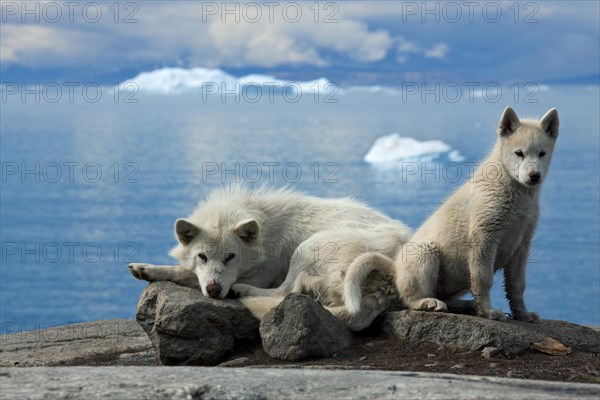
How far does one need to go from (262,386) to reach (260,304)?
3.18 metres

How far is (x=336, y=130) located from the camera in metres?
143

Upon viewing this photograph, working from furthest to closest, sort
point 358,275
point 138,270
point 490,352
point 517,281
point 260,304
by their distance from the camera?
point 138,270 → point 260,304 → point 517,281 → point 358,275 → point 490,352

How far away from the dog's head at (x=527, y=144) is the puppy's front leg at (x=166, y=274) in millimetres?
4090

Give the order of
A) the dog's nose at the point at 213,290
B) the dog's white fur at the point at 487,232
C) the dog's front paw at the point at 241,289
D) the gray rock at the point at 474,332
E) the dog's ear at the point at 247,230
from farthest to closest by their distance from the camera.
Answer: the dog's ear at the point at 247,230 → the dog's front paw at the point at 241,289 → the dog's nose at the point at 213,290 → the dog's white fur at the point at 487,232 → the gray rock at the point at 474,332

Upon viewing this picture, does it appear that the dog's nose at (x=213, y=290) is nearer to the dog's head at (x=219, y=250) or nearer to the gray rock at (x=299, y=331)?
the dog's head at (x=219, y=250)

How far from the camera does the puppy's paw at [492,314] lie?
962cm

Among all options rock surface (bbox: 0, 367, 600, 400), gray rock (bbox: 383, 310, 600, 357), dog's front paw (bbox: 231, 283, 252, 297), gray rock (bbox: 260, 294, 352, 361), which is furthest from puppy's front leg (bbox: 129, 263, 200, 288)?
rock surface (bbox: 0, 367, 600, 400)

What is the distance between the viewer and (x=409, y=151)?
5338cm

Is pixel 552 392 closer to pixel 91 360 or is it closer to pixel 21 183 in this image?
pixel 91 360

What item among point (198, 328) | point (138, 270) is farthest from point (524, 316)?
point (138, 270)

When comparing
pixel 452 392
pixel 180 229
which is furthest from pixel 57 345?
pixel 452 392

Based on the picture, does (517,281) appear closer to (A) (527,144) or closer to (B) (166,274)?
Answer: (A) (527,144)

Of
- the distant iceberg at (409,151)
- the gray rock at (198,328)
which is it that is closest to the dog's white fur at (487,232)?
the gray rock at (198,328)

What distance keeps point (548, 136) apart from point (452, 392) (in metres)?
3.74
